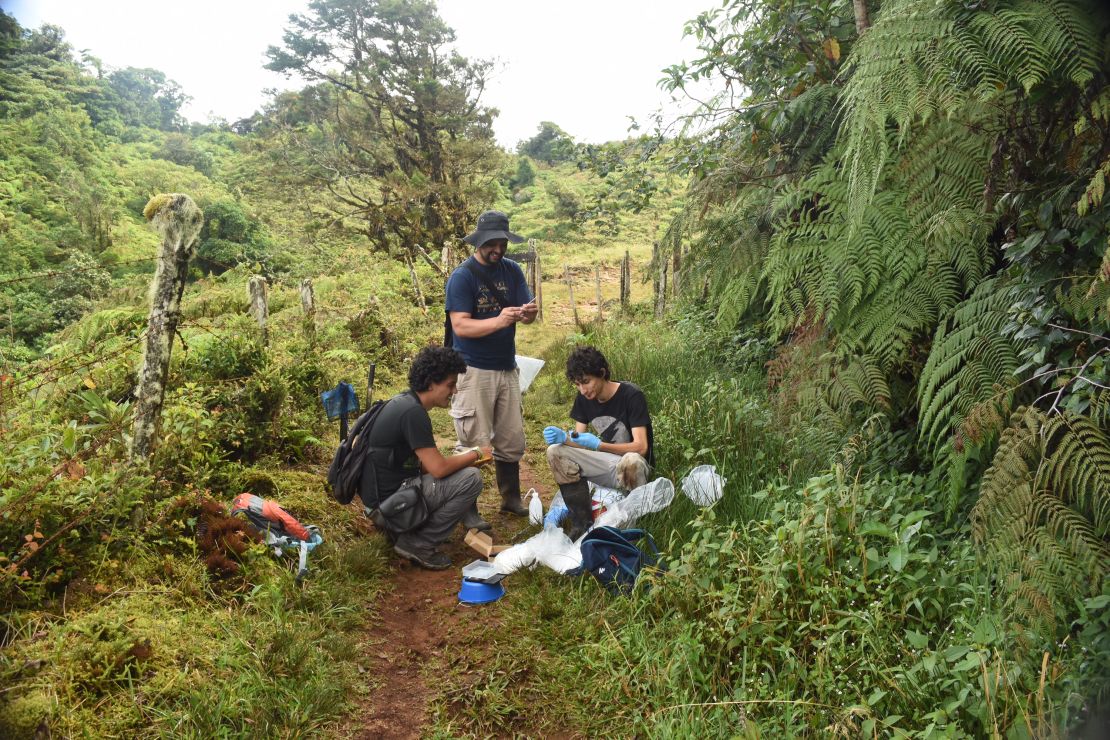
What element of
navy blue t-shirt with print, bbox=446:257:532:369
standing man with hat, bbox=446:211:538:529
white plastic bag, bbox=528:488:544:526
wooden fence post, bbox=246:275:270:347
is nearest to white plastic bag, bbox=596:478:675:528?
white plastic bag, bbox=528:488:544:526

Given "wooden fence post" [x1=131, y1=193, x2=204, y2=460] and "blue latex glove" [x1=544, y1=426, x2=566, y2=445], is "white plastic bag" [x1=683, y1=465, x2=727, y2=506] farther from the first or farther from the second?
"wooden fence post" [x1=131, y1=193, x2=204, y2=460]

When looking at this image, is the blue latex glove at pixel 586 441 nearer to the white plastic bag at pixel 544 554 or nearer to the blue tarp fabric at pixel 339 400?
the white plastic bag at pixel 544 554

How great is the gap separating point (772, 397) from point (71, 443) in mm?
4101

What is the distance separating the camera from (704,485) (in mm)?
4008

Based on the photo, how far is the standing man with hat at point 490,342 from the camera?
13.9 feet

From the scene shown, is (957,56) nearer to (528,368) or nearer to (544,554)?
(544,554)

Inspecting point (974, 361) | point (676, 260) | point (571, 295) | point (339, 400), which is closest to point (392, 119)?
point (571, 295)

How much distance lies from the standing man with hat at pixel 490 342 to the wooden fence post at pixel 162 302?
153cm

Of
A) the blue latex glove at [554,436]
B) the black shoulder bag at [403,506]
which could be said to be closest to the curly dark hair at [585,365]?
the blue latex glove at [554,436]

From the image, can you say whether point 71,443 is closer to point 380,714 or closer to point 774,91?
point 380,714

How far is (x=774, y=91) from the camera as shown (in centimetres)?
474

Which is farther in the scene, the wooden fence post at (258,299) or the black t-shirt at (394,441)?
the wooden fence post at (258,299)

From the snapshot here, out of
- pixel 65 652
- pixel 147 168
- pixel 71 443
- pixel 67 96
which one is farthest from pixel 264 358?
pixel 67 96

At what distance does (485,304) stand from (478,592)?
6.16ft
